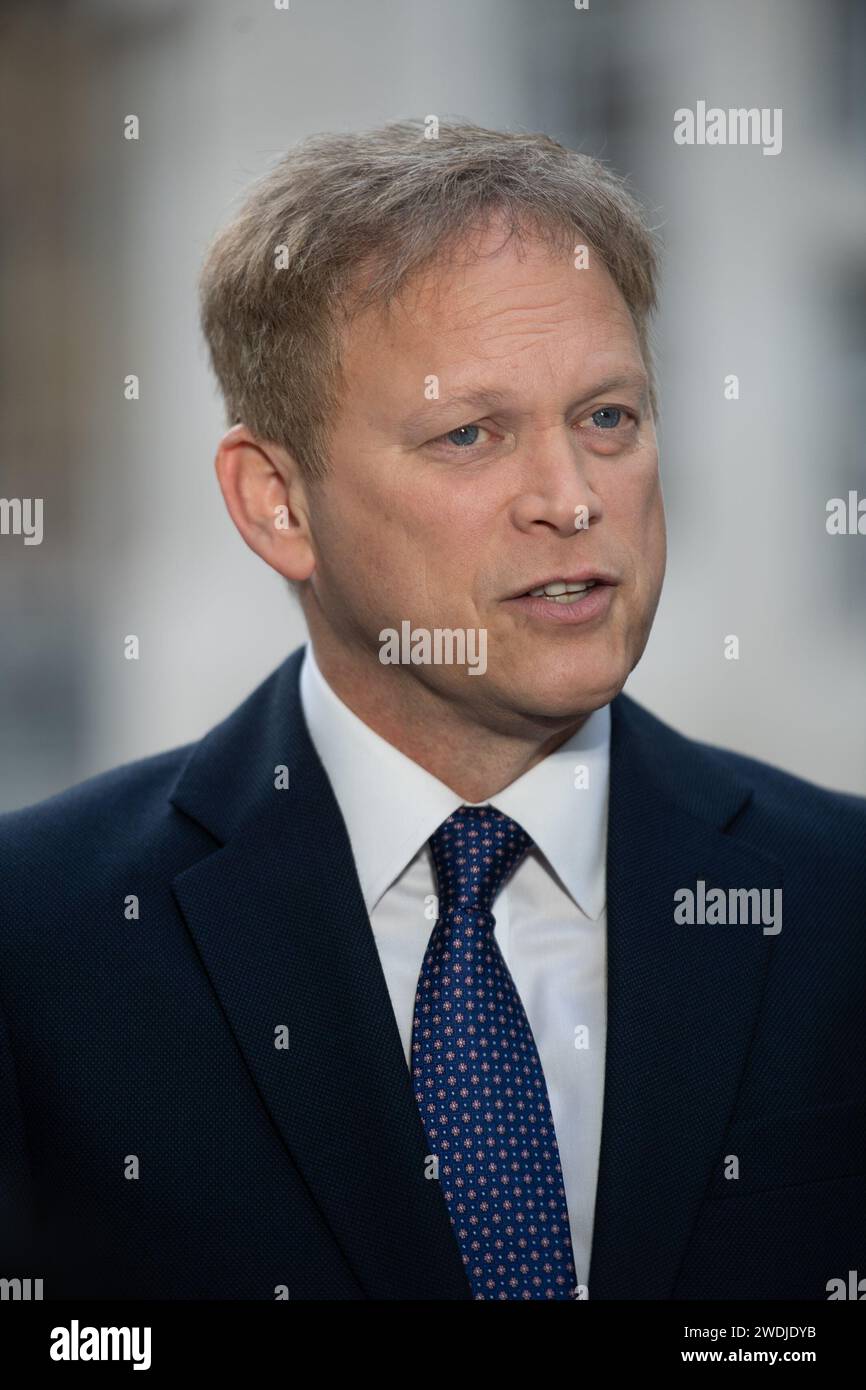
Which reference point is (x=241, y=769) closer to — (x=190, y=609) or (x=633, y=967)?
(x=633, y=967)

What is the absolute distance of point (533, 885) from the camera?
2031 millimetres

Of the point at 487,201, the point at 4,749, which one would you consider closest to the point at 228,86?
the point at 4,749

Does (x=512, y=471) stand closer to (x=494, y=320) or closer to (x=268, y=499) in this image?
(x=494, y=320)

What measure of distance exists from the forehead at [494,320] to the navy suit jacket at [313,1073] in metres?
0.55

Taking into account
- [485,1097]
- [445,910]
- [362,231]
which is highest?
[362,231]

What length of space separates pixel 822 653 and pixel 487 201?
270 cm

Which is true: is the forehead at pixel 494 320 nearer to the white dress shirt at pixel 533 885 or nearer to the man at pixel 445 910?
the man at pixel 445 910

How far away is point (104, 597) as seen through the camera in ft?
14.5

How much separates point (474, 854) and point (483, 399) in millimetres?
571

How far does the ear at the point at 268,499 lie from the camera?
84.8 inches

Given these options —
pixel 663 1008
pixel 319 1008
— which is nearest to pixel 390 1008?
pixel 319 1008

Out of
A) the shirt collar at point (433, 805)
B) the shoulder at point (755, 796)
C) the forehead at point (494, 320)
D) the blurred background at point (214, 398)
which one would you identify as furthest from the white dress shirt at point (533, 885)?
the blurred background at point (214, 398)

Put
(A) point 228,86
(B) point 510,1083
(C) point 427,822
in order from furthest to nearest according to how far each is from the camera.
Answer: (A) point 228,86, (C) point 427,822, (B) point 510,1083

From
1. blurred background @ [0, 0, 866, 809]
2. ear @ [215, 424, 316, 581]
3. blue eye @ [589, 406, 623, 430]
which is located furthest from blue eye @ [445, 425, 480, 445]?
blurred background @ [0, 0, 866, 809]
